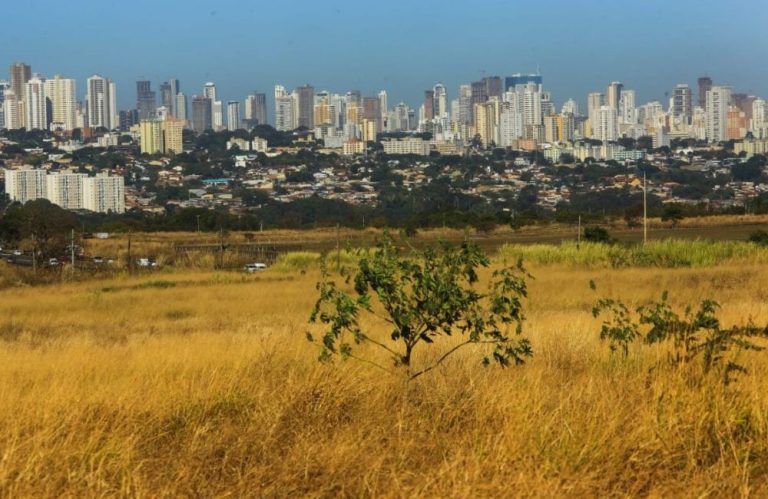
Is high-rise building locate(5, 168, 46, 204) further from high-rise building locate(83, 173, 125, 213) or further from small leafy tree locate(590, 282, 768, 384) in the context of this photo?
small leafy tree locate(590, 282, 768, 384)

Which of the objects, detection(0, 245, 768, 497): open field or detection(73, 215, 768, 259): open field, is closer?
detection(0, 245, 768, 497): open field

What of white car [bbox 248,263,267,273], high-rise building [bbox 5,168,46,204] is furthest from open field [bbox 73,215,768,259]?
high-rise building [bbox 5,168,46,204]

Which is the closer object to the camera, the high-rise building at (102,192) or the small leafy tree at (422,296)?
the small leafy tree at (422,296)

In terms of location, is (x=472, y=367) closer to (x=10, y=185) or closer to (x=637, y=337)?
(x=637, y=337)

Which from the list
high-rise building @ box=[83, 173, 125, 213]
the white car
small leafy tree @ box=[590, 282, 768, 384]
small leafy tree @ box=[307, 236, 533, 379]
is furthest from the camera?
high-rise building @ box=[83, 173, 125, 213]

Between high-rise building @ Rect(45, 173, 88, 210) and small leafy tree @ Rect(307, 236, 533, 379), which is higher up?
high-rise building @ Rect(45, 173, 88, 210)

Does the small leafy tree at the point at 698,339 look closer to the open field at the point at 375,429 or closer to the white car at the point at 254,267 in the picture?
the open field at the point at 375,429

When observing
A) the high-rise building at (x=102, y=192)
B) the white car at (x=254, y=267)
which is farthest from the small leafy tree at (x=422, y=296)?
the high-rise building at (x=102, y=192)

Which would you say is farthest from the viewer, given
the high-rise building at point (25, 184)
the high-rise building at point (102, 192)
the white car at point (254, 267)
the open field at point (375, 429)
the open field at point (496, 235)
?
the high-rise building at point (25, 184)
